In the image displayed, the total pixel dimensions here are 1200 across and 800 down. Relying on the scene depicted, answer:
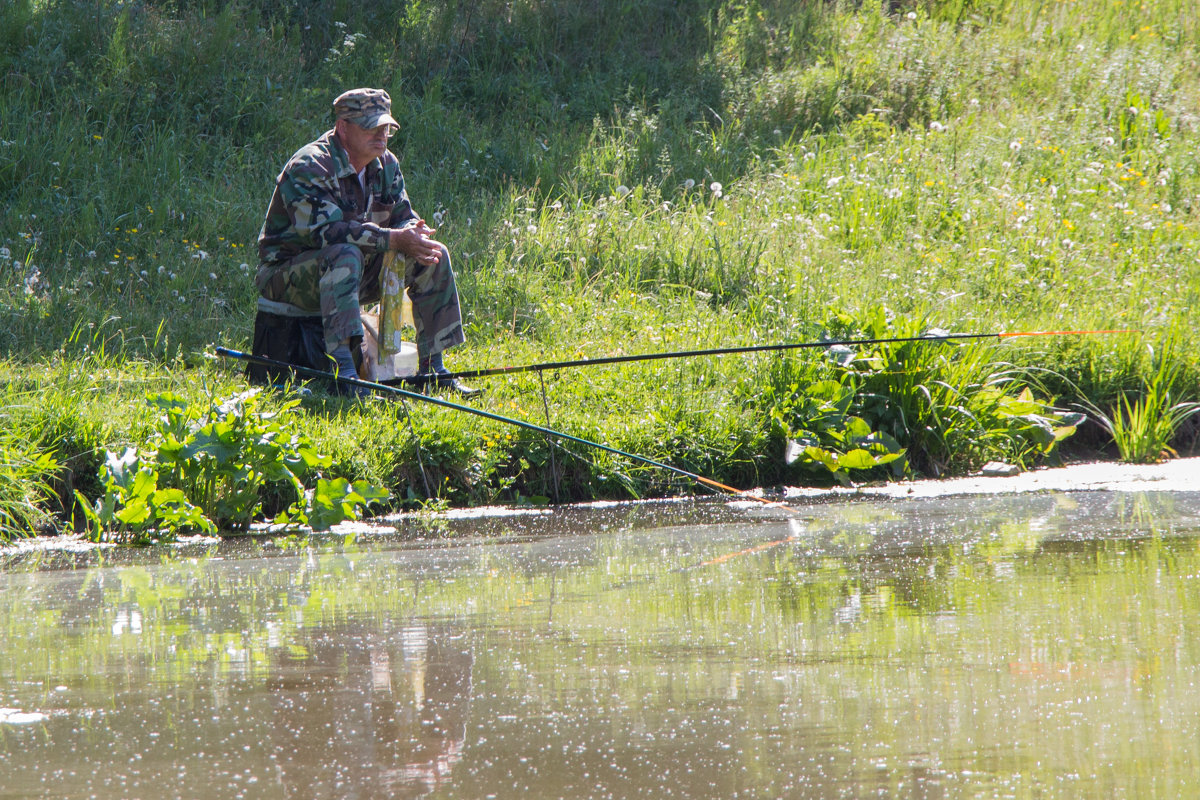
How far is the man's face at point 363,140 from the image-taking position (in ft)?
19.8

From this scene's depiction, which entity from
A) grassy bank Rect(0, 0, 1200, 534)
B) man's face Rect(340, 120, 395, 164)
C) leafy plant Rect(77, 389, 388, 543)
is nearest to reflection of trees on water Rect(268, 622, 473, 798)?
leafy plant Rect(77, 389, 388, 543)

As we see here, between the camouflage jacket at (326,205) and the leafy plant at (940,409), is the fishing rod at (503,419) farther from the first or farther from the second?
the leafy plant at (940,409)

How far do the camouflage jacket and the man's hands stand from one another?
6 cm

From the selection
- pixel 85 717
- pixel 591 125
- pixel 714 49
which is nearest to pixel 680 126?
pixel 591 125

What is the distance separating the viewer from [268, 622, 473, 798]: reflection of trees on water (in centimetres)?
228

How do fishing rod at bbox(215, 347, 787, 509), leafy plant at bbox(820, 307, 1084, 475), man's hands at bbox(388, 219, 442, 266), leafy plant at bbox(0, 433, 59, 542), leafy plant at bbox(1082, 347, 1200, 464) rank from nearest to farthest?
leafy plant at bbox(0, 433, 59, 542) < fishing rod at bbox(215, 347, 787, 509) < man's hands at bbox(388, 219, 442, 266) < leafy plant at bbox(820, 307, 1084, 475) < leafy plant at bbox(1082, 347, 1200, 464)

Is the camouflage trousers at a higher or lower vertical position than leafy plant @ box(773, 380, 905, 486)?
higher

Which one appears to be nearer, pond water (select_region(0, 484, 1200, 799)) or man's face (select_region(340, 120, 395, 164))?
pond water (select_region(0, 484, 1200, 799))

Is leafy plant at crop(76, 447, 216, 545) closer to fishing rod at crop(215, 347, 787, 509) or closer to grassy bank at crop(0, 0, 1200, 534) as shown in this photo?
grassy bank at crop(0, 0, 1200, 534)

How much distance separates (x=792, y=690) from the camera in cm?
271

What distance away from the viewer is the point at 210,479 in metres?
4.97

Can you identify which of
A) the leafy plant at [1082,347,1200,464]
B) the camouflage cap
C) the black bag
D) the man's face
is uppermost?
the camouflage cap

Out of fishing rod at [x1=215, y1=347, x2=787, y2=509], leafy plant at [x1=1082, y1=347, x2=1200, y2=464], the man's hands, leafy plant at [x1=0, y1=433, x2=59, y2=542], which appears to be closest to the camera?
leafy plant at [x1=0, y1=433, x2=59, y2=542]

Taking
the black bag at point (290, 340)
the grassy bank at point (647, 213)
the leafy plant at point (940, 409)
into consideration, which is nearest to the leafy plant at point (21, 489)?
the grassy bank at point (647, 213)
